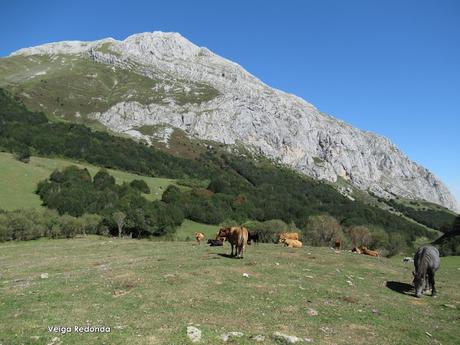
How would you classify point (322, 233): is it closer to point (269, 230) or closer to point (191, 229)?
point (269, 230)

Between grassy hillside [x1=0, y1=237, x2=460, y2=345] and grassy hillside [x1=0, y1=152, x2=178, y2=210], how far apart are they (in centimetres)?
8818

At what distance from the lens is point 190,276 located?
23.4 metres

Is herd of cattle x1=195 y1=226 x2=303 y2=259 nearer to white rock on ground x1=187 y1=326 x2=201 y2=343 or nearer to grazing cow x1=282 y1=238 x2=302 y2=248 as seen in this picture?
grazing cow x1=282 y1=238 x2=302 y2=248

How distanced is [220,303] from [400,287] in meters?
13.3

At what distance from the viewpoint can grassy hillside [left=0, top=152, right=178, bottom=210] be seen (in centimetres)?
10838

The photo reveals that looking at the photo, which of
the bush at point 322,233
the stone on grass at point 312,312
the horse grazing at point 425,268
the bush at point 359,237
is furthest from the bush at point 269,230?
the stone on grass at point 312,312

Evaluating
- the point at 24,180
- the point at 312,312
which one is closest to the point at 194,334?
the point at 312,312

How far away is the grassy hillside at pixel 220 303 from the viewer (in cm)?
1458

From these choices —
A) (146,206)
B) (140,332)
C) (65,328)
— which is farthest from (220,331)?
(146,206)

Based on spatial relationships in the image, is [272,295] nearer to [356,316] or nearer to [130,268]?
[356,316]

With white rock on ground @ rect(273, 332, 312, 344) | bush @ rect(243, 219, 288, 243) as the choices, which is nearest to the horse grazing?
white rock on ground @ rect(273, 332, 312, 344)

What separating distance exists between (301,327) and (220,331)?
11.4 ft

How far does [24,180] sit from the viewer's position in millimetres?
128250

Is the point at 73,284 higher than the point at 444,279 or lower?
lower
